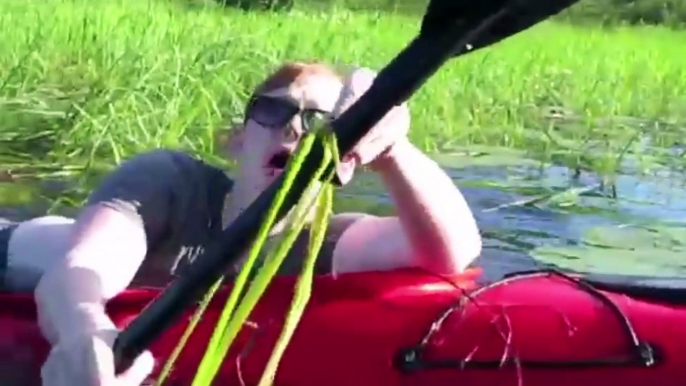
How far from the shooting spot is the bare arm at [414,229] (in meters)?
1.95

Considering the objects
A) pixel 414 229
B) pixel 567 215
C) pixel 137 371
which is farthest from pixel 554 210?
pixel 137 371

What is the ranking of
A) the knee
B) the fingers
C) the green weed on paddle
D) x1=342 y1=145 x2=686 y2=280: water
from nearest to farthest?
the green weed on paddle
the fingers
the knee
x1=342 y1=145 x2=686 y2=280: water

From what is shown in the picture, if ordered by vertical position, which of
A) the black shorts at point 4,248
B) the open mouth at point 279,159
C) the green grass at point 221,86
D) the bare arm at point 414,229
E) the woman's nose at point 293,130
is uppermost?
the woman's nose at point 293,130

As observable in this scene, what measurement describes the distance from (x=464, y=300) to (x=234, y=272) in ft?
1.01

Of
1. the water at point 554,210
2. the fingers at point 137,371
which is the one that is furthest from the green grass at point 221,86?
the fingers at point 137,371

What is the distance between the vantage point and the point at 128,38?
4941 mm

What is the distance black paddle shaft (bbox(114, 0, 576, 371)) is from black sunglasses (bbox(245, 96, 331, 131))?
1.74 feet

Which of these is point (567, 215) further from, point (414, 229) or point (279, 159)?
point (279, 159)

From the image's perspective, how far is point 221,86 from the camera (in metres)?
4.47

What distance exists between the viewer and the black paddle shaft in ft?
3.69

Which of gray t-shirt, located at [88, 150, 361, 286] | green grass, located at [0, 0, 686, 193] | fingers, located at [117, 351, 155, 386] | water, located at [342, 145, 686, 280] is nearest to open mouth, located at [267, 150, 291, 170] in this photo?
gray t-shirt, located at [88, 150, 361, 286]

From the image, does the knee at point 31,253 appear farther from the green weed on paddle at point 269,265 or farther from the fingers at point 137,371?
the green weed on paddle at point 269,265

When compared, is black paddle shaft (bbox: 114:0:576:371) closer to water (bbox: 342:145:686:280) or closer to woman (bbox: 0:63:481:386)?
woman (bbox: 0:63:481:386)

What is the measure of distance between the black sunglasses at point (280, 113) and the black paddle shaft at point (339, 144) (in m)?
0.53
